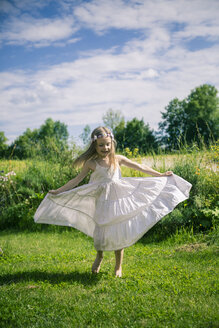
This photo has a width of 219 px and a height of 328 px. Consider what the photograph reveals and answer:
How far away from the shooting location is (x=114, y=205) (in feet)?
13.1

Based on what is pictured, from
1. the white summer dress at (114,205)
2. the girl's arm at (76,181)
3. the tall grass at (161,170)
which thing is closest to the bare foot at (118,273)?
the white summer dress at (114,205)

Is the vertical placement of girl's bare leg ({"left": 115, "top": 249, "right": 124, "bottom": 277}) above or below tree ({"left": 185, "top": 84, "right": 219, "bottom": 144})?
below

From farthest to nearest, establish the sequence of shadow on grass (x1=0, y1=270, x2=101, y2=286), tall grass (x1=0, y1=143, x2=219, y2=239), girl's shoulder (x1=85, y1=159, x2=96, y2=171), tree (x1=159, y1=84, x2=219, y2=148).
Result: tree (x1=159, y1=84, x2=219, y2=148), tall grass (x1=0, y1=143, x2=219, y2=239), girl's shoulder (x1=85, y1=159, x2=96, y2=171), shadow on grass (x1=0, y1=270, x2=101, y2=286)

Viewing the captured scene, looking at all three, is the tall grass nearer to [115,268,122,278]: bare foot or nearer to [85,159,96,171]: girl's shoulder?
[115,268,122,278]: bare foot

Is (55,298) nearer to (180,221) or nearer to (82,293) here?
(82,293)

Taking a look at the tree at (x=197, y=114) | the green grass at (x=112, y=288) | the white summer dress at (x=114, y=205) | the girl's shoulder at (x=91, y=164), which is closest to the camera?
the green grass at (x=112, y=288)

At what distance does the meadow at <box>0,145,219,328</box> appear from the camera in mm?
3209

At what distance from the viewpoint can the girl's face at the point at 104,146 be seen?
418 centimetres

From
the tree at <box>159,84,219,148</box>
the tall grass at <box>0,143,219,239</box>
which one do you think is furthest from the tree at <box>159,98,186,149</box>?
the tall grass at <box>0,143,219,239</box>

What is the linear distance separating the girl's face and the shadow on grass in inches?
68.6

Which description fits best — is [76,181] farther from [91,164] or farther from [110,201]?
[110,201]

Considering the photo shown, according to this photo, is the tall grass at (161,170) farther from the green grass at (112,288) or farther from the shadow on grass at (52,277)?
Result: the shadow on grass at (52,277)

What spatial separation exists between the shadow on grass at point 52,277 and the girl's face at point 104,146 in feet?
5.71

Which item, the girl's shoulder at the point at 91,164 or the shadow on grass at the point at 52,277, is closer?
the shadow on grass at the point at 52,277
